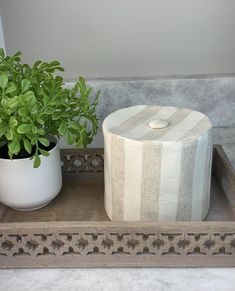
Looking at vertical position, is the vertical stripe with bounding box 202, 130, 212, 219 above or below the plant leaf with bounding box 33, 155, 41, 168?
below

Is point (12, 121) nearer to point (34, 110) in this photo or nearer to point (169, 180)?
point (34, 110)

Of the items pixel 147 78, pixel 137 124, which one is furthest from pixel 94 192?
pixel 147 78

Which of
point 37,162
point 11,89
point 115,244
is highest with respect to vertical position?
point 11,89

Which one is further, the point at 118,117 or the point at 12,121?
the point at 118,117

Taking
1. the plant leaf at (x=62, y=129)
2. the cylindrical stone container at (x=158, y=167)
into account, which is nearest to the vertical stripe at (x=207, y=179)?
the cylindrical stone container at (x=158, y=167)

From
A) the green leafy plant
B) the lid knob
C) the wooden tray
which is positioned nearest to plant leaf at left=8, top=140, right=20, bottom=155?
the green leafy plant

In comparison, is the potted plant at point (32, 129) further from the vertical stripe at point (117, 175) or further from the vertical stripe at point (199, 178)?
the vertical stripe at point (199, 178)

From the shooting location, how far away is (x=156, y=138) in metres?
0.60

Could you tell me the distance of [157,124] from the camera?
642 mm

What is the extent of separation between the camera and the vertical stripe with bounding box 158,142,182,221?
0.58 m

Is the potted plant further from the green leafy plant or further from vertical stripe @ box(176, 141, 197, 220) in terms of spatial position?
vertical stripe @ box(176, 141, 197, 220)

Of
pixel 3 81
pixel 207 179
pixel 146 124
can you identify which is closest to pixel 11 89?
pixel 3 81

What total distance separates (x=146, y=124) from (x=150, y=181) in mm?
106

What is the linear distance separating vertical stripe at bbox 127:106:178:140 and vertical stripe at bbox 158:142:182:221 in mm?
55
